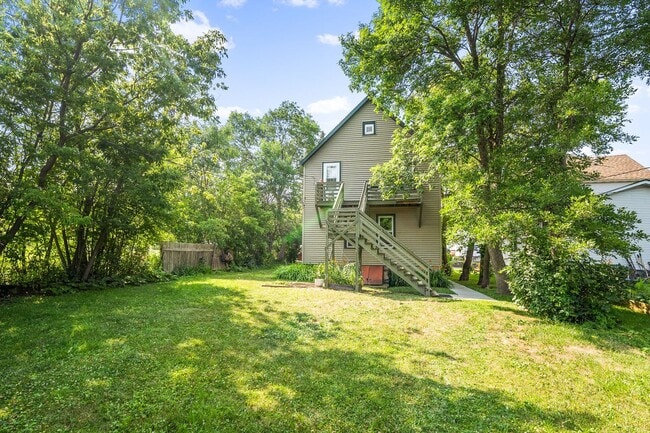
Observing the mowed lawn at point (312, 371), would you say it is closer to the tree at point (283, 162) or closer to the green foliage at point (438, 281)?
the green foliage at point (438, 281)

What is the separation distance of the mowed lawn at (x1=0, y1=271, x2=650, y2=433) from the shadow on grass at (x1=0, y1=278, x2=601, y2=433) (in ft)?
0.06

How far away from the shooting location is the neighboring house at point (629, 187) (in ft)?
57.1

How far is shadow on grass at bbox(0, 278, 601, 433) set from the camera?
3.09 m

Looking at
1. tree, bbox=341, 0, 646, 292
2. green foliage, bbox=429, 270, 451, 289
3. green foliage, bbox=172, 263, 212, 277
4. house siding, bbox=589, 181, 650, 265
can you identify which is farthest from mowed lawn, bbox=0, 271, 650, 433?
house siding, bbox=589, 181, 650, 265

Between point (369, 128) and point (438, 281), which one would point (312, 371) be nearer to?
point (438, 281)

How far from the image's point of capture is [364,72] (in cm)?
1109

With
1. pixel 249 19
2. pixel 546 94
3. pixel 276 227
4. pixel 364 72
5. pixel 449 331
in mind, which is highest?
pixel 249 19

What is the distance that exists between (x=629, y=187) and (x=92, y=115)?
26.2 metres

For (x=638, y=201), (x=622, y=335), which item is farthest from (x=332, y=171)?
(x=638, y=201)

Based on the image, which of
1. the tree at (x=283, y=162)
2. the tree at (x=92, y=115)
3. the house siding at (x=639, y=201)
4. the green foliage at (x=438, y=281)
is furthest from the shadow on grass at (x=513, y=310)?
the tree at (x=283, y=162)

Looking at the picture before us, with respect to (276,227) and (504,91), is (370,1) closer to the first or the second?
(504,91)

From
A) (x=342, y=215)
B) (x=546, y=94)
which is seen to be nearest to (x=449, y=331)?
(x=342, y=215)

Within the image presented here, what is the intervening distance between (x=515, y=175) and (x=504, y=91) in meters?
2.90

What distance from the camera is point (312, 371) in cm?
421
